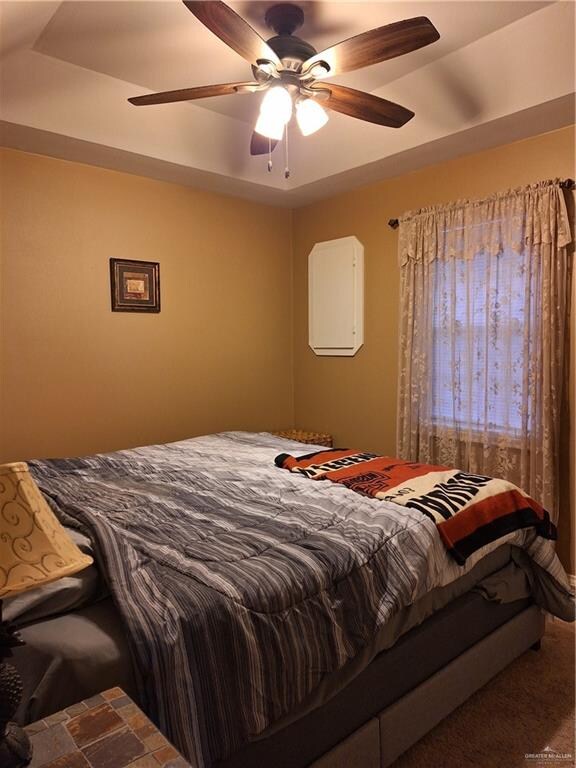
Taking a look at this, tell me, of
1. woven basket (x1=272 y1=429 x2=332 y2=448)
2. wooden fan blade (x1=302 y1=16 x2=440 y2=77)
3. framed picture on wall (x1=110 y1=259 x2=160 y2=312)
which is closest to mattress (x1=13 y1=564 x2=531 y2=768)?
wooden fan blade (x1=302 y1=16 x2=440 y2=77)

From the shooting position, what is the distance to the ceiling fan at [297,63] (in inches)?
67.8

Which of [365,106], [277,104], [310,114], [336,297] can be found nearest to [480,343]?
[336,297]

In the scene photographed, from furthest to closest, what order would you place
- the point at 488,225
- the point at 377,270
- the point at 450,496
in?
the point at 377,270, the point at 488,225, the point at 450,496

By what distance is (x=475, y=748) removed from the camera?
5.69 ft

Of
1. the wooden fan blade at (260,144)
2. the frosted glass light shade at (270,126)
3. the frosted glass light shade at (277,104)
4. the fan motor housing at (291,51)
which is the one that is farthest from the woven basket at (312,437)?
the fan motor housing at (291,51)

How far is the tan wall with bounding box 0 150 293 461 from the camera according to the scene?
10.0 ft

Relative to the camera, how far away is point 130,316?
11.4 ft

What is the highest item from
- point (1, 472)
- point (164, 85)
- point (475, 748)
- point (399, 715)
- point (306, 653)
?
point (164, 85)

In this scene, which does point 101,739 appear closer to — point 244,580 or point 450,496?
point 244,580

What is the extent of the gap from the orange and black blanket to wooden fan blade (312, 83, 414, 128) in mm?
1572

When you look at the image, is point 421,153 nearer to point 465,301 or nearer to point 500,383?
point 465,301

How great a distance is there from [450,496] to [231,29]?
1.82 meters

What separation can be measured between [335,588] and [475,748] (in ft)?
2.82

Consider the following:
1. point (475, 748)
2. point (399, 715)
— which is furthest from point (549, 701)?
→ point (399, 715)
